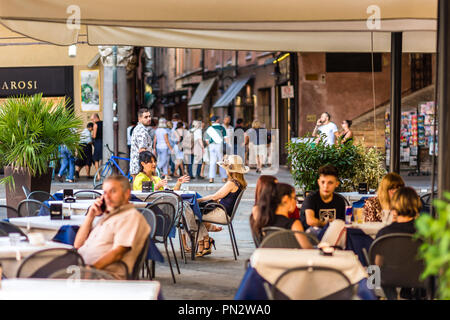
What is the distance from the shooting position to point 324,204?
24.5 ft

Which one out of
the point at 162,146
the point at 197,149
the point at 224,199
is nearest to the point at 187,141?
the point at 197,149

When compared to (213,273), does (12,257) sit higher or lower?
higher

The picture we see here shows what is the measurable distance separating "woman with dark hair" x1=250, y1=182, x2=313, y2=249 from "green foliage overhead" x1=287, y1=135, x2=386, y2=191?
418 cm

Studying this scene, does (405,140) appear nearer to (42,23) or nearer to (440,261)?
(42,23)

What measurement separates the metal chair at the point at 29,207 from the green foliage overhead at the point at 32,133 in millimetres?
2337

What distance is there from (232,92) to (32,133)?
24.0m

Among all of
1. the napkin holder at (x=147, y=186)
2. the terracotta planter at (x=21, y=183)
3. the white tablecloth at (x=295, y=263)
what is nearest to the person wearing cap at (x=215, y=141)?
the terracotta planter at (x=21, y=183)

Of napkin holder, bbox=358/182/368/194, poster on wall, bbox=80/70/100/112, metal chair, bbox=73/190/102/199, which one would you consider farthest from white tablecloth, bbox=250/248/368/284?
poster on wall, bbox=80/70/100/112

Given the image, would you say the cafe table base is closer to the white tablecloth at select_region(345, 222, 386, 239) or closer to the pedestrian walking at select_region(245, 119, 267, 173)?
the white tablecloth at select_region(345, 222, 386, 239)

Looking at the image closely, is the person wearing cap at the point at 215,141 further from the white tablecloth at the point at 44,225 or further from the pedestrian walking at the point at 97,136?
the white tablecloth at the point at 44,225

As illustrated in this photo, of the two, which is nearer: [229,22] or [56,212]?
[56,212]

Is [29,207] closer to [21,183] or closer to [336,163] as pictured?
[21,183]

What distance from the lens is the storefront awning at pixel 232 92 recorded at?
3391 cm
